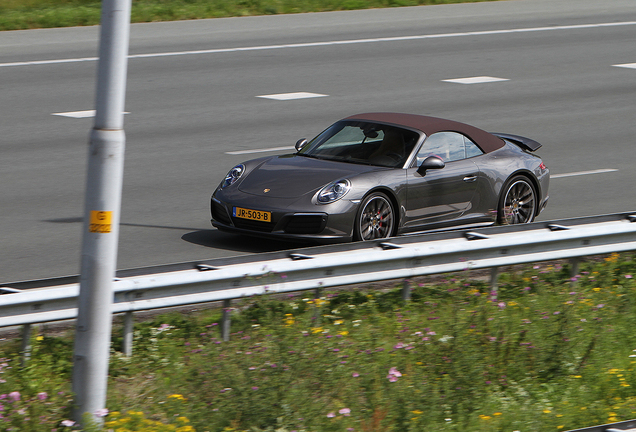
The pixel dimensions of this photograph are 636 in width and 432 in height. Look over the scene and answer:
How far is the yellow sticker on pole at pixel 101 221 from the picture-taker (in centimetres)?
582

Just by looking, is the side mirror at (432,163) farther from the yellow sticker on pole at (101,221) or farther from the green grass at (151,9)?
the green grass at (151,9)

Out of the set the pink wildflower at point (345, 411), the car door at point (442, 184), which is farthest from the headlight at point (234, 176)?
the pink wildflower at point (345, 411)

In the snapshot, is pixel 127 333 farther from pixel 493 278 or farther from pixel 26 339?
pixel 493 278

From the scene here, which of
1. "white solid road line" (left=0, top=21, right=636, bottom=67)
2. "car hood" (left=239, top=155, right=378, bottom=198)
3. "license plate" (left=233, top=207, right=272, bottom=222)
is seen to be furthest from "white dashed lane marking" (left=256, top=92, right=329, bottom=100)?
"license plate" (left=233, top=207, right=272, bottom=222)

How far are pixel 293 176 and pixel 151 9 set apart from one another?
55.5 ft

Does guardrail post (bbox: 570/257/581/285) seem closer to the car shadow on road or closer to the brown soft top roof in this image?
the brown soft top roof

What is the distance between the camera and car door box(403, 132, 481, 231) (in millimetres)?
10836

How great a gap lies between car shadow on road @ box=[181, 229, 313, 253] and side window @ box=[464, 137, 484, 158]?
7.28ft

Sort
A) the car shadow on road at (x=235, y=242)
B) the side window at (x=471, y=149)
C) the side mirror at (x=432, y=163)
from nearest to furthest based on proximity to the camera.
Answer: the car shadow on road at (x=235, y=242) < the side mirror at (x=432, y=163) < the side window at (x=471, y=149)

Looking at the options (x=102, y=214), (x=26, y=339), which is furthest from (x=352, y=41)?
(x=102, y=214)

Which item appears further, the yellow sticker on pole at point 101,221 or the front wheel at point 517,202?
the front wheel at point 517,202

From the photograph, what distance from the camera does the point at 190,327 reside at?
8023mm

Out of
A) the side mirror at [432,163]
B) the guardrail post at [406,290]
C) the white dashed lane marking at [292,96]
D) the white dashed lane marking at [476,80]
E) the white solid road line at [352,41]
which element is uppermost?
the white solid road line at [352,41]

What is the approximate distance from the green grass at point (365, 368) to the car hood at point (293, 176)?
1.90 meters
